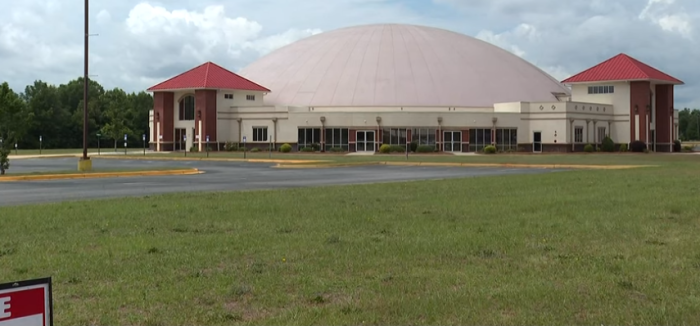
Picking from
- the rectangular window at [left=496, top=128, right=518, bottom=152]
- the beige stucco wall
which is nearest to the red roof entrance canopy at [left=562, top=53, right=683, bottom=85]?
the beige stucco wall

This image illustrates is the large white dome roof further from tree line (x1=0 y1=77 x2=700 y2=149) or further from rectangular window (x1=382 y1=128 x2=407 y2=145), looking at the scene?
tree line (x1=0 y1=77 x2=700 y2=149)

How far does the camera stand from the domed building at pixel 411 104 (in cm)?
6869

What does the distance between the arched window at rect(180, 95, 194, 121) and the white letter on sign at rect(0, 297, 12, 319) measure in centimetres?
7304

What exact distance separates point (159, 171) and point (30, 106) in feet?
255

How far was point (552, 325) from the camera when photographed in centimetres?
539

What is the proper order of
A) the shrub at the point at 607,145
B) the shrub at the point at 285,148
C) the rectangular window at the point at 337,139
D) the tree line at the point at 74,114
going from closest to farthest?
the shrub at the point at 285,148
the rectangular window at the point at 337,139
the shrub at the point at 607,145
the tree line at the point at 74,114

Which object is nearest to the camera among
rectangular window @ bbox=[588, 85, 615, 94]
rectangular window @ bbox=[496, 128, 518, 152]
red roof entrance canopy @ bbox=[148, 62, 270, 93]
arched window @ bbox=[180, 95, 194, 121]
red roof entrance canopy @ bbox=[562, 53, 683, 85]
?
rectangular window @ bbox=[496, 128, 518, 152]

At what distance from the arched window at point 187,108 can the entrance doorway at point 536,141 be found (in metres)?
34.5

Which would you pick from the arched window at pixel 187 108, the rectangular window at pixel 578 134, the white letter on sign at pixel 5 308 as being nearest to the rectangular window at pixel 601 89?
the rectangular window at pixel 578 134

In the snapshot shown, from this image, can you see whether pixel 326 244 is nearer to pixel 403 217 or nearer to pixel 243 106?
pixel 403 217

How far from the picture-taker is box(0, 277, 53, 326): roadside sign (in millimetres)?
2988

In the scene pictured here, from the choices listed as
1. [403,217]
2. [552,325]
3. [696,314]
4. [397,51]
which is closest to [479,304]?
[552,325]

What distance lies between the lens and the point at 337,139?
69250 millimetres

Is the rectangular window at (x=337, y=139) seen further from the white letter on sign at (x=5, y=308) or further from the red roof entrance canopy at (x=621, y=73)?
the white letter on sign at (x=5, y=308)
